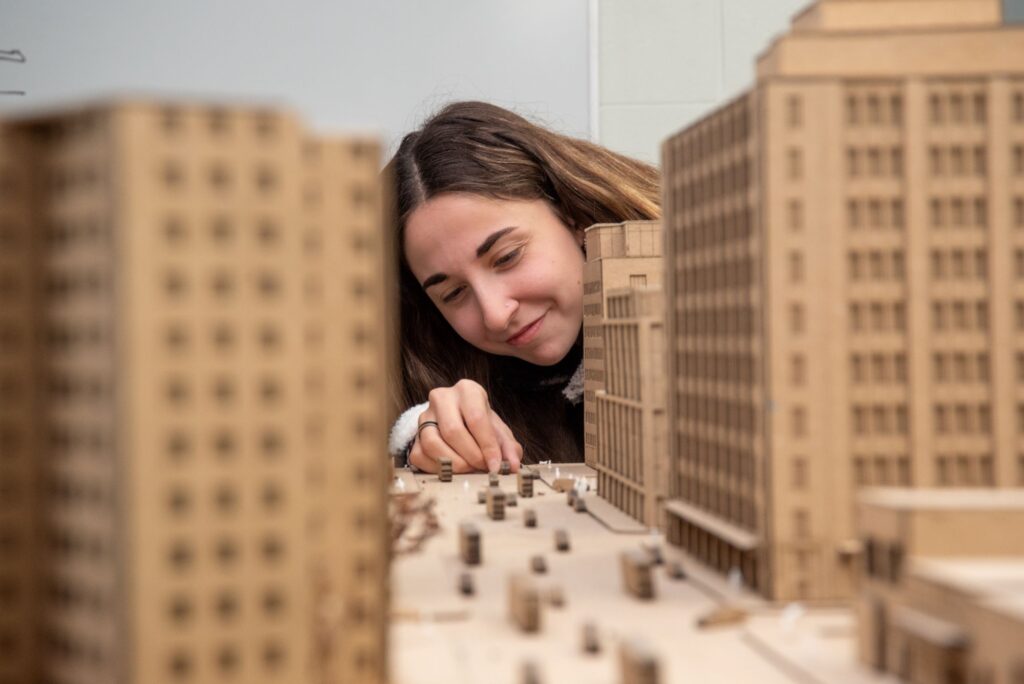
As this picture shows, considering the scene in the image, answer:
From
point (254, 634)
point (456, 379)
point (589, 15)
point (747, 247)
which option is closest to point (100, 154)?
point (254, 634)

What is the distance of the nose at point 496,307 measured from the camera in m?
24.9

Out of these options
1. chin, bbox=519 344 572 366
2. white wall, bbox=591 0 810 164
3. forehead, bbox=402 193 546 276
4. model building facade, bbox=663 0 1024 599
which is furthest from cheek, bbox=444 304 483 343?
model building facade, bbox=663 0 1024 599

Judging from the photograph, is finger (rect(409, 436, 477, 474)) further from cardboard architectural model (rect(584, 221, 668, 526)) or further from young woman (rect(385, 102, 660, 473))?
cardboard architectural model (rect(584, 221, 668, 526))

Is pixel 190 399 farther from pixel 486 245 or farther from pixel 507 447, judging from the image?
pixel 507 447

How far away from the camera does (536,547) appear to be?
58.0 ft

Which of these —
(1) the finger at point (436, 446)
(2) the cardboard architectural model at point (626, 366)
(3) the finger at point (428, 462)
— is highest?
(2) the cardboard architectural model at point (626, 366)

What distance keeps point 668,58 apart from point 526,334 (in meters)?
13.5

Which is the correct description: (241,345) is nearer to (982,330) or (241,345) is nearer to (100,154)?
(100,154)

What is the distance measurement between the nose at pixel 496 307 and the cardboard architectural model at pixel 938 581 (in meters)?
13.2

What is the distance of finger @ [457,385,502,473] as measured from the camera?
80.4 feet

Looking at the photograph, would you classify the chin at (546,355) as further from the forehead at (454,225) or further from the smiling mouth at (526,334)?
the forehead at (454,225)

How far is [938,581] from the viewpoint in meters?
10.5

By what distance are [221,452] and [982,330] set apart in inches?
329

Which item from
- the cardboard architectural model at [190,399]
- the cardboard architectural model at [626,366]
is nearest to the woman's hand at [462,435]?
the cardboard architectural model at [626,366]
